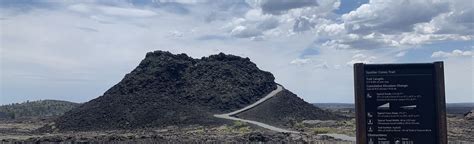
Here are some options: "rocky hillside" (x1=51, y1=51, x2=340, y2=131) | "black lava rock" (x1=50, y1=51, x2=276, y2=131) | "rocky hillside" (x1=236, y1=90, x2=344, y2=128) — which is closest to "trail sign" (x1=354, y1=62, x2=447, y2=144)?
"black lava rock" (x1=50, y1=51, x2=276, y2=131)

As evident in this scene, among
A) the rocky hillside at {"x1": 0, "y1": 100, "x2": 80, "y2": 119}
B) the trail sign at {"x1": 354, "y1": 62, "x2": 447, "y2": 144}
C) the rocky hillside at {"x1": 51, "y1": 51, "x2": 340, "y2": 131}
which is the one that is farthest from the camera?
the rocky hillside at {"x1": 0, "y1": 100, "x2": 80, "y2": 119}

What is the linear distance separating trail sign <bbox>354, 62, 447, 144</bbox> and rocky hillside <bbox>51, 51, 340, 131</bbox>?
178ft

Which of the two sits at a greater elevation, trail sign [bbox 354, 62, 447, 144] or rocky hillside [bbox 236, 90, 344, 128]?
rocky hillside [bbox 236, 90, 344, 128]

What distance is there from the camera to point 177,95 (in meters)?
74.9

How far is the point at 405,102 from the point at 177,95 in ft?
223

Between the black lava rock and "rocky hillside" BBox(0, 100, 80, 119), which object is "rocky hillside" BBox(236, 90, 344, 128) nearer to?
the black lava rock

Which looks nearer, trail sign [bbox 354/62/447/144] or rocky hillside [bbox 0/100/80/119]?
trail sign [bbox 354/62/447/144]

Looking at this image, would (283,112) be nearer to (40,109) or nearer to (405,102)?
(405,102)

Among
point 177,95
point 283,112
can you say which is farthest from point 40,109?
point 283,112

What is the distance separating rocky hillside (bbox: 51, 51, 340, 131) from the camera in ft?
213

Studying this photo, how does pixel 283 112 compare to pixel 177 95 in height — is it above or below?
below

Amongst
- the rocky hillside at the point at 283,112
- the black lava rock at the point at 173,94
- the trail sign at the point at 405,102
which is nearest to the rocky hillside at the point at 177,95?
the black lava rock at the point at 173,94

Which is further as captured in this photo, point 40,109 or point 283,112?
point 40,109

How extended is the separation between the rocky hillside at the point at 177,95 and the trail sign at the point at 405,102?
5429 centimetres
